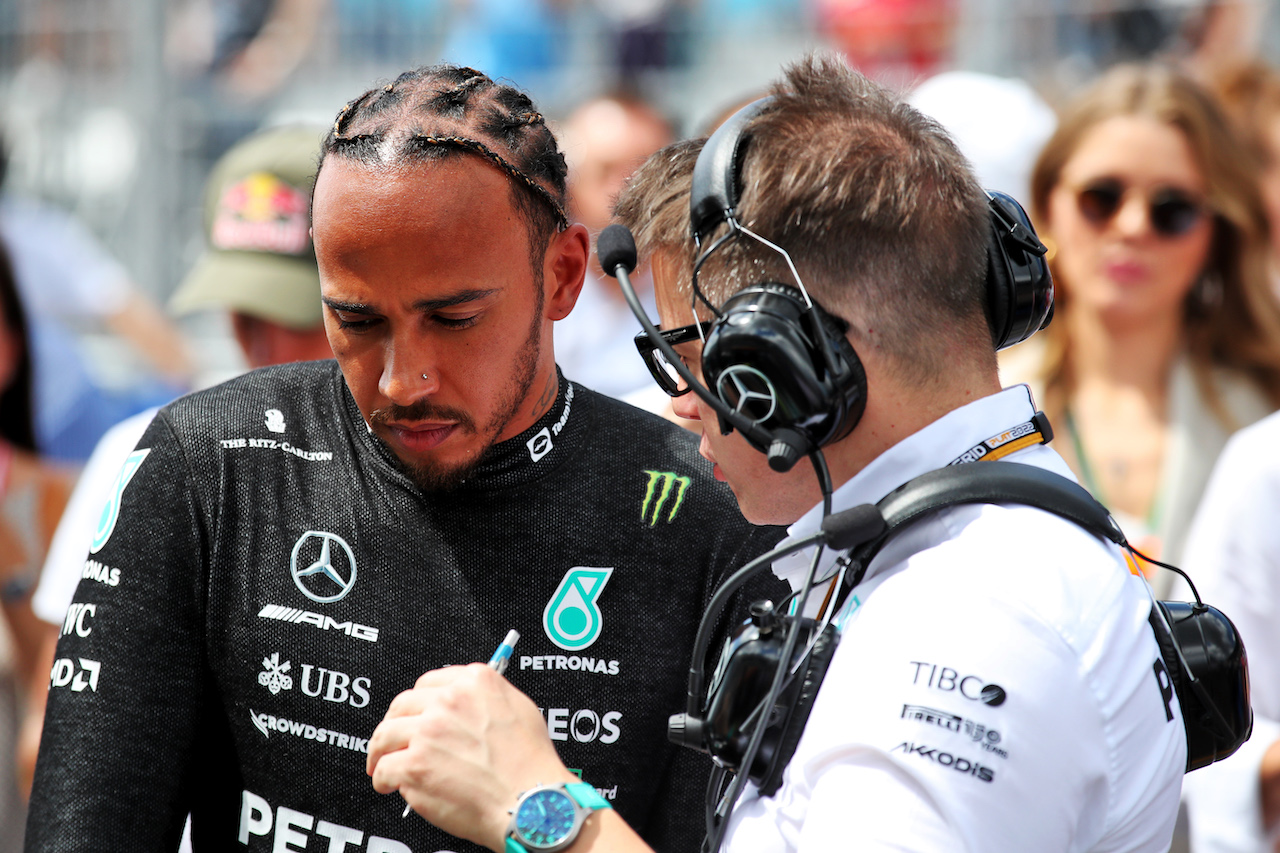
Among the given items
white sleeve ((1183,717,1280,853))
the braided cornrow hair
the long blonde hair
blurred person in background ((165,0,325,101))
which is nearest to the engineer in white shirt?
the braided cornrow hair

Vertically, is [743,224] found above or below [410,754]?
above

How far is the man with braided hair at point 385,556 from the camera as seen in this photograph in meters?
1.68

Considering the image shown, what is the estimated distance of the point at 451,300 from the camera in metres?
→ 1.67

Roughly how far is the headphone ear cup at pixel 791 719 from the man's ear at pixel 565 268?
694 mm

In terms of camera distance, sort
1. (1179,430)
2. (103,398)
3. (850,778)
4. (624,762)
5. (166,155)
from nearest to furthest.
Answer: (850,778)
(624,762)
(1179,430)
(103,398)
(166,155)

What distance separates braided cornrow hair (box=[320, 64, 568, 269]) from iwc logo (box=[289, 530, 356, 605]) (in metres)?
0.47

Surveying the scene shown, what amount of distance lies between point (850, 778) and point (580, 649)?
1.96 feet

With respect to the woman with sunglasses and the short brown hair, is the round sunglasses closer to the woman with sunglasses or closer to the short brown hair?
the woman with sunglasses

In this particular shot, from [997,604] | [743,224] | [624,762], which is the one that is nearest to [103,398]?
[624,762]

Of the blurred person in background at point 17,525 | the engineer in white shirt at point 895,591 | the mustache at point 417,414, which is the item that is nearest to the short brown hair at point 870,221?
the engineer in white shirt at point 895,591

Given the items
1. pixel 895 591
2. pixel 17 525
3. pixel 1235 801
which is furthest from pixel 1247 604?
pixel 17 525

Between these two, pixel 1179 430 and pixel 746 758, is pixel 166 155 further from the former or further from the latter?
pixel 746 758

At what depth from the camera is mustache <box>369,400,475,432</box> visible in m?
1.70

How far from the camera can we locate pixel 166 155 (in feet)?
22.4
